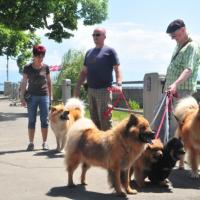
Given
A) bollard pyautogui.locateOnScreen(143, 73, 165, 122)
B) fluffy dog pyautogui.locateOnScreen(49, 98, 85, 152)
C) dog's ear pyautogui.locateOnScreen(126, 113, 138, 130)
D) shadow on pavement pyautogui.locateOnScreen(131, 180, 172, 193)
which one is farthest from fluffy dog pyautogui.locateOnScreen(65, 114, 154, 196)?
bollard pyautogui.locateOnScreen(143, 73, 165, 122)

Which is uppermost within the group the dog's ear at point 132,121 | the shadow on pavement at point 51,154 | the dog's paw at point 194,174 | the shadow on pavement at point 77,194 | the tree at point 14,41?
the tree at point 14,41

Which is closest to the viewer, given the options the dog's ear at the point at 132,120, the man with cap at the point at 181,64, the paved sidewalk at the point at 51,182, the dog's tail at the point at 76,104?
the dog's ear at the point at 132,120

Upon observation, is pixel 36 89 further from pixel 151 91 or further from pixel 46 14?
pixel 46 14

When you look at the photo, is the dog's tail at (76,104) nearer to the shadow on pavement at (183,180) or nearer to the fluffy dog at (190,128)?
the shadow on pavement at (183,180)

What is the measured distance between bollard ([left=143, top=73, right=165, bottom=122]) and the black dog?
12.5 feet

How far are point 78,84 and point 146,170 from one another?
2659mm

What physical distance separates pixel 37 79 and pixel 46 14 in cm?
1306

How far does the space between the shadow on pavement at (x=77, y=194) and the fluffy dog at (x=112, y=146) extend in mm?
124

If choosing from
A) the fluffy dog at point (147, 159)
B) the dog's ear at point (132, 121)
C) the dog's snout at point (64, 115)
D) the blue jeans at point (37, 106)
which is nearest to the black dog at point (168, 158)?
the fluffy dog at point (147, 159)

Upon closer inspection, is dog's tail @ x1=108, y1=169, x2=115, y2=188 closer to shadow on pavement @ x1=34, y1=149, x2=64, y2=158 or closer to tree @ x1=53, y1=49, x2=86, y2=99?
shadow on pavement @ x1=34, y1=149, x2=64, y2=158

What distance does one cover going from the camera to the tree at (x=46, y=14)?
2216cm

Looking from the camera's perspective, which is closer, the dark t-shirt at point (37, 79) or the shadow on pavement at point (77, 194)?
the shadow on pavement at point (77, 194)

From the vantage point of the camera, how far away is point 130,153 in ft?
20.9

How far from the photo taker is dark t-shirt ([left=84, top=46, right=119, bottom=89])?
8.52 meters
